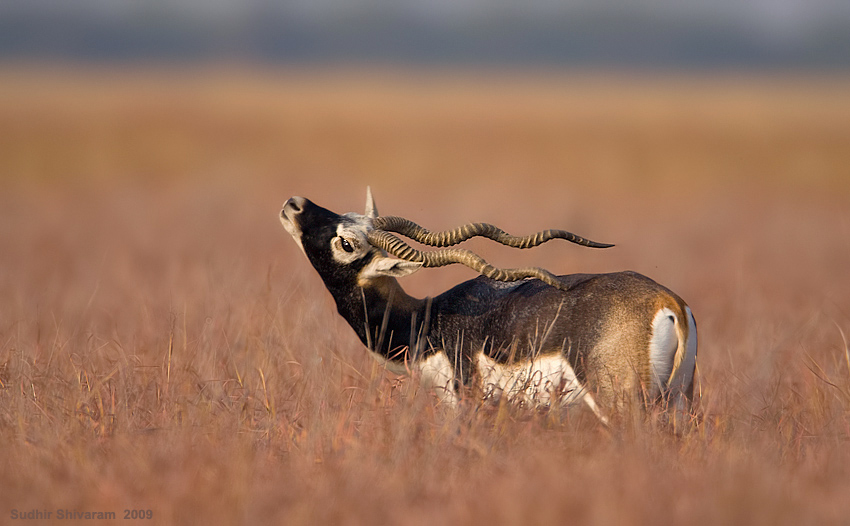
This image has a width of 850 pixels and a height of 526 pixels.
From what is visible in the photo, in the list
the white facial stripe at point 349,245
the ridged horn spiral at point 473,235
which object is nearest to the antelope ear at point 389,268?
the white facial stripe at point 349,245

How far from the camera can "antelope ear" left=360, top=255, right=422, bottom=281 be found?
5.72 metres

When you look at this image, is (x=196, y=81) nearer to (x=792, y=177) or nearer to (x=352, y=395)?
(x=792, y=177)

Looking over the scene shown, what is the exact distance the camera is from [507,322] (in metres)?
5.76

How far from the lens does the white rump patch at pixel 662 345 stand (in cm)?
527

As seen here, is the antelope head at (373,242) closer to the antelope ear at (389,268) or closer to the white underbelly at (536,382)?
the antelope ear at (389,268)

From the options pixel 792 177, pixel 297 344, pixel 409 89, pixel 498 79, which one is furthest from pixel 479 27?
pixel 297 344

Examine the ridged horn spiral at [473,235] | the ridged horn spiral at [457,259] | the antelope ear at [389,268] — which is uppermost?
the ridged horn spiral at [473,235]

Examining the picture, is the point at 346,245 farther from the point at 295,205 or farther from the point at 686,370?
the point at 686,370

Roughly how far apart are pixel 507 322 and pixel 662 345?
1.00 m

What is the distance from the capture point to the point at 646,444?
494cm

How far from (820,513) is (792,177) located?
2471 centimetres

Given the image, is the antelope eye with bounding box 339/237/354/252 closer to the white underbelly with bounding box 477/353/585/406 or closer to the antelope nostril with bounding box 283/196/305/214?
the antelope nostril with bounding box 283/196/305/214

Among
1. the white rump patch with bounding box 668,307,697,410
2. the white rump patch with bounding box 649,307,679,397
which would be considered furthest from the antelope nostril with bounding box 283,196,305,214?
the white rump patch with bounding box 668,307,697,410

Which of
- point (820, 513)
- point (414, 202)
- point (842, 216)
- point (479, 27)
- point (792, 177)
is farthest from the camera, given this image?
point (479, 27)
